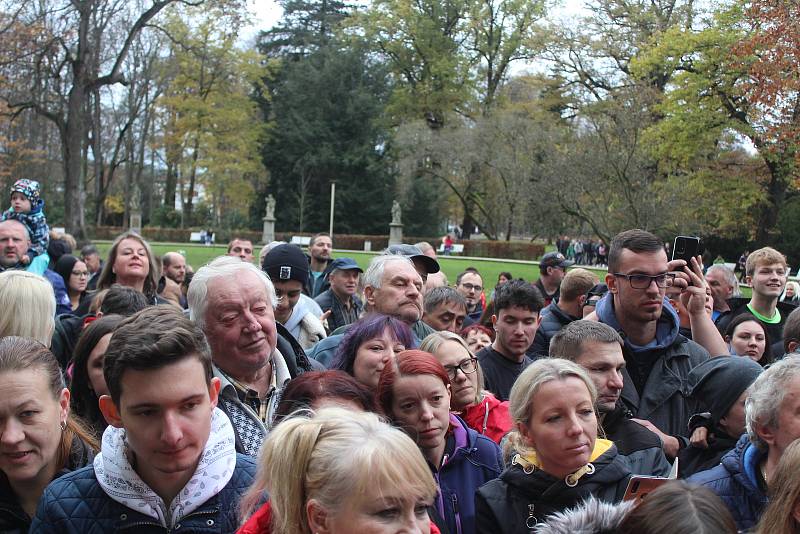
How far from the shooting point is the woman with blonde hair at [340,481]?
243cm

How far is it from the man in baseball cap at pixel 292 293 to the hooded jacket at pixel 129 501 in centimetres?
302

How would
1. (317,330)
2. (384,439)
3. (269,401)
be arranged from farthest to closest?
(317,330) → (269,401) → (384,439)

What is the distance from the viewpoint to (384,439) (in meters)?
2.54

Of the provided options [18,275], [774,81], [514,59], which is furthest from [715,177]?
[18,275]

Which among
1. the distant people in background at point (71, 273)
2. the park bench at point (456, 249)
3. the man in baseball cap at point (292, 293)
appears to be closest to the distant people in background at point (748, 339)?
the man in baseball cap at point (292, 293)

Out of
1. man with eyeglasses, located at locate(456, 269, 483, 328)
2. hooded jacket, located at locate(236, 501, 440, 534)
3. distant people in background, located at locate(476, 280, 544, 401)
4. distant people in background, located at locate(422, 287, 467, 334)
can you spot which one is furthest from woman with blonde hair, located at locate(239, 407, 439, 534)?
man with eyeglasses, located at locate(456, 269, 483, 328)

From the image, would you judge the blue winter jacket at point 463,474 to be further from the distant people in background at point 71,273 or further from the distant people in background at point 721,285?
the distant people in background at point 71,273

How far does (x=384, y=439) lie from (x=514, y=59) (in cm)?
5472

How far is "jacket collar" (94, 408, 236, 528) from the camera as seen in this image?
107 inches

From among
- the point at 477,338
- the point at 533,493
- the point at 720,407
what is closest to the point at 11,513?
the point at 533,493

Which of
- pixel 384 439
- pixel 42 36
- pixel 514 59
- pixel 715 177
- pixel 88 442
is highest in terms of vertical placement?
pixel 514 59

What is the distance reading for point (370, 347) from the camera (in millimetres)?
4301

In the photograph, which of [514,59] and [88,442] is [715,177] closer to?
[514,59]

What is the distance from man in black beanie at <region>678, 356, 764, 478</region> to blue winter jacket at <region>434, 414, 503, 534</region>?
1018 millimetres
